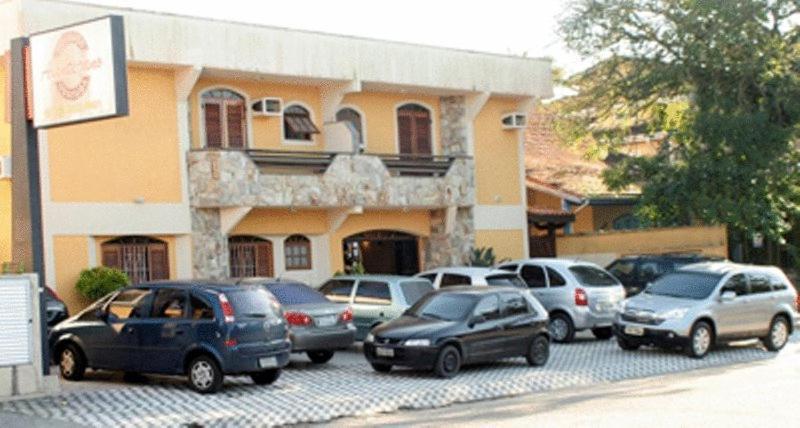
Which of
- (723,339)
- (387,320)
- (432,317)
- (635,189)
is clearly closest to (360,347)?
(387,320)

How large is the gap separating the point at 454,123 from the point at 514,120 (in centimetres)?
204

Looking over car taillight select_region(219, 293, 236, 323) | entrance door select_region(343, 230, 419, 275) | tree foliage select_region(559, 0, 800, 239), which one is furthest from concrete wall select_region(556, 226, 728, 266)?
car taillight select_region(219, 293, 236, 323)

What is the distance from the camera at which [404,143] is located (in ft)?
108

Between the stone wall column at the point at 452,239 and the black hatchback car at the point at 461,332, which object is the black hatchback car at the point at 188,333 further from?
the stone wall column at the point at 452,239

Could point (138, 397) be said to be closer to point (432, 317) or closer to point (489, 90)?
point (432, 317)

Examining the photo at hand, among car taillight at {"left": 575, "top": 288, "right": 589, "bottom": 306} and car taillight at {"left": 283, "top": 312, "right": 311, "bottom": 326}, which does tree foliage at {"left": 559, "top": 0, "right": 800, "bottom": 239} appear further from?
car taillight at {"left": 283, "top": 312, "right": 311, "bottom": 326}

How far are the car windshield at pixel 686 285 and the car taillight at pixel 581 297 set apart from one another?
1.47 m

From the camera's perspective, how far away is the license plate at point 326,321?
20625mm

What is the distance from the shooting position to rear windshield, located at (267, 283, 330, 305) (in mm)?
20828

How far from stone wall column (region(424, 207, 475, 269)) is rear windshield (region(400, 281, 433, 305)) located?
9621 mm

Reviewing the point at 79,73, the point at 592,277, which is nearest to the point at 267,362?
the point at 79,73

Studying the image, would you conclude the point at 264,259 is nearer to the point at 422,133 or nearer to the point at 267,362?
the point at 422,133

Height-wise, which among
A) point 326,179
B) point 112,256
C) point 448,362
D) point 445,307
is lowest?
point 448,362

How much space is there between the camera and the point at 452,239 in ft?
109
